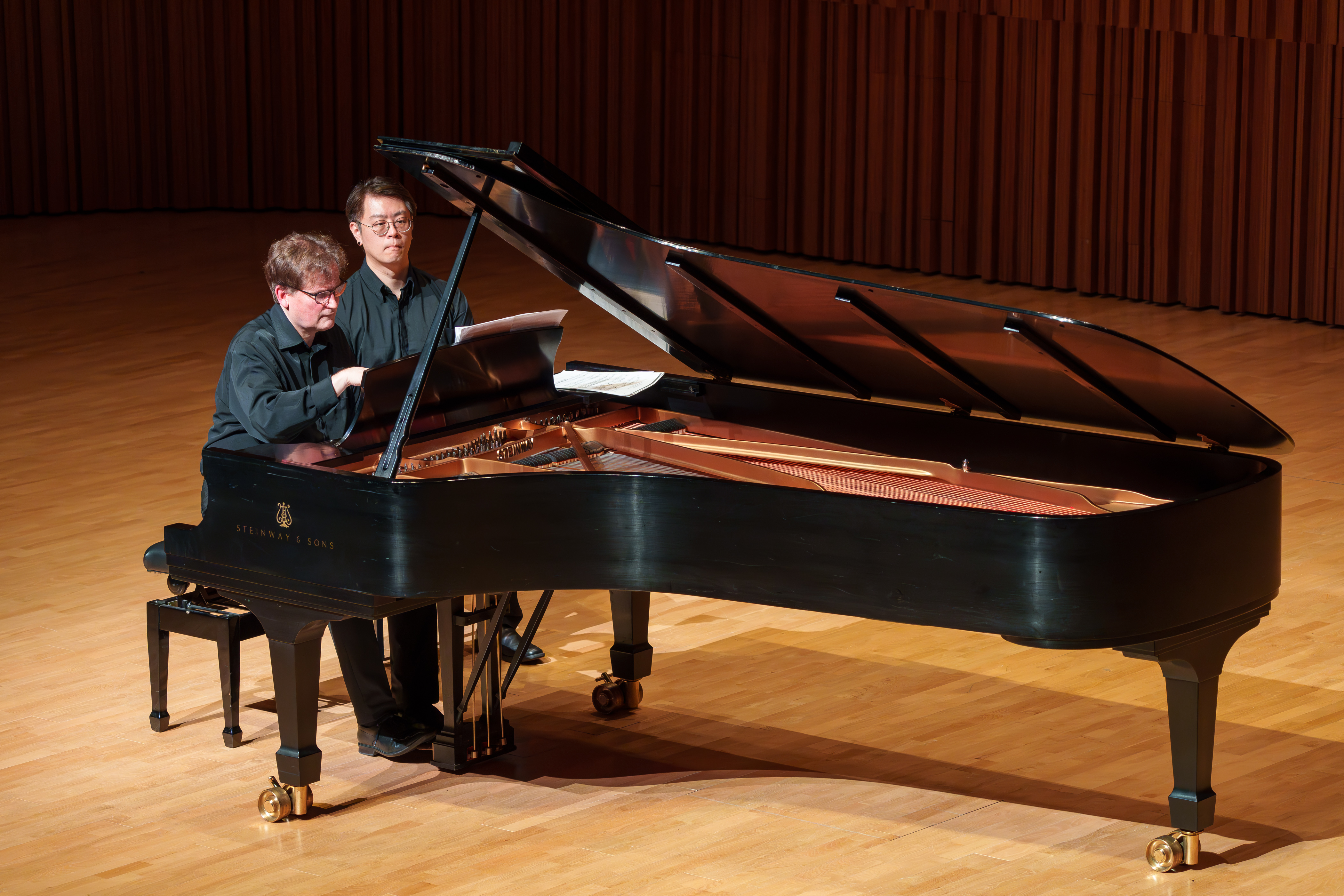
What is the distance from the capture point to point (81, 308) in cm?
944

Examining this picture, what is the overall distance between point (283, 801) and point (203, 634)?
22.9 inches

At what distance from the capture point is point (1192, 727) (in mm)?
3605

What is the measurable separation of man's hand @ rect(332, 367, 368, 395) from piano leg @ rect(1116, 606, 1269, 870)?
168cm

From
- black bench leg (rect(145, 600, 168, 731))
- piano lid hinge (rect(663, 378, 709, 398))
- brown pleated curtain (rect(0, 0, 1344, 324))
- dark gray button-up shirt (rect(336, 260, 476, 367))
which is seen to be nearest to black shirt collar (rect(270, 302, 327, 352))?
dark gray button-up shirt (rect(336, 260, 476, 367))

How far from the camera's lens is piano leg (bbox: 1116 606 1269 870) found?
3543 millimetres

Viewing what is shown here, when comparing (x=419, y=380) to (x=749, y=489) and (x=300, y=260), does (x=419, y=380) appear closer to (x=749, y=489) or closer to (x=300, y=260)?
(x=300, y=260)

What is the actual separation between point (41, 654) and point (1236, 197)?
6261mm

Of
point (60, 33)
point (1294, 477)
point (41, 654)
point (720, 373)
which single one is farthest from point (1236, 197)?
point (60, 33)

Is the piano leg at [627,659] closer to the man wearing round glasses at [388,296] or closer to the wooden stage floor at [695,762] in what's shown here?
the wooden stage floor at [695,762]

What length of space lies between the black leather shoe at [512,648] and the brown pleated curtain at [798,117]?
5.10m

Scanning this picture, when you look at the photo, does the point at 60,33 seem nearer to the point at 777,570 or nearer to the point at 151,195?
the point at 151,195

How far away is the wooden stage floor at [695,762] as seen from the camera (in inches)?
146

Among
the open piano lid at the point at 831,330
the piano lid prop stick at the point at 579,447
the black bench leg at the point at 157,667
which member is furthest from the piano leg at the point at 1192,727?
the black bench leg at the point at 157,667

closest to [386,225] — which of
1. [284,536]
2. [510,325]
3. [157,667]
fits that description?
[510,325]
